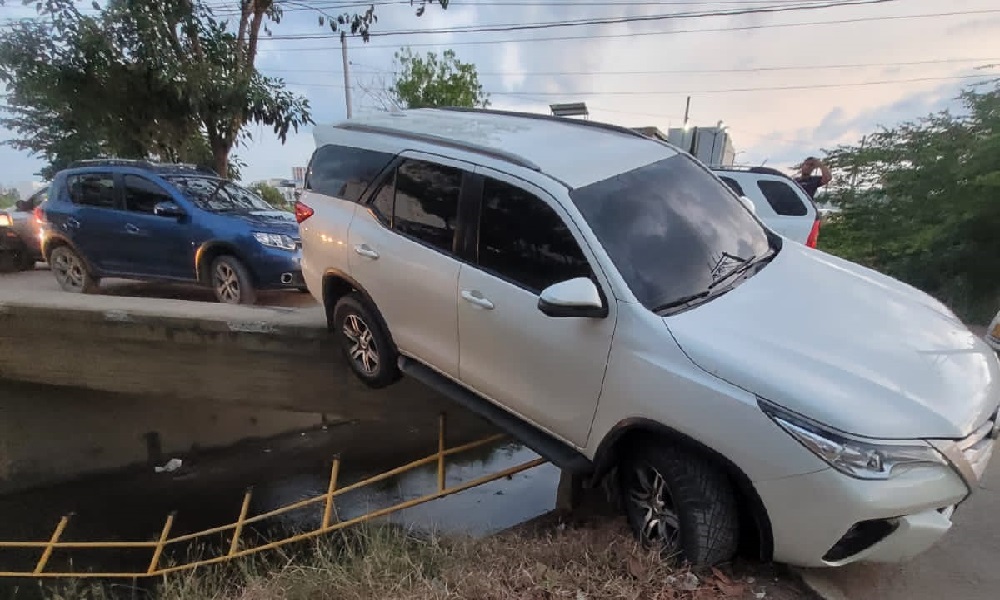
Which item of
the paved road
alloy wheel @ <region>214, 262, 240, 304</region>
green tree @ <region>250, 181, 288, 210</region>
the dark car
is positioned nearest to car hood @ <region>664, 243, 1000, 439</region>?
the paved road

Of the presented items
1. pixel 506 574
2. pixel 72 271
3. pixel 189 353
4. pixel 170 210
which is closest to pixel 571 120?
pixel 506 574

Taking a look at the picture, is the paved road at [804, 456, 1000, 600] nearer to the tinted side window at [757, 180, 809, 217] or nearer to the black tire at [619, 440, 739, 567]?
the black tire at [619, 440, 739, 567]

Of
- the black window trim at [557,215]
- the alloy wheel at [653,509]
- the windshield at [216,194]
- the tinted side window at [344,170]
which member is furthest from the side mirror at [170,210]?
the alloy wheel at [653,509]

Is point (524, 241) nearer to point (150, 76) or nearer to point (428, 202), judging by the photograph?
point (428, 202)

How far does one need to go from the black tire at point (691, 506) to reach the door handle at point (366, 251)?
2231mm

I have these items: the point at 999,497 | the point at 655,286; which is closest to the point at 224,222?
the point at 655,286

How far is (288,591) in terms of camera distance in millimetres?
3254

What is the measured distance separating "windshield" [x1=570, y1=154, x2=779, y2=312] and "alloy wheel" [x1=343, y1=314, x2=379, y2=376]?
2150 mm

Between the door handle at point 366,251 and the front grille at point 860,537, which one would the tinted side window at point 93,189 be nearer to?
the door handle at point 366,251

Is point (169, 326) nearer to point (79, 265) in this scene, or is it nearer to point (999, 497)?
point (79, 265)

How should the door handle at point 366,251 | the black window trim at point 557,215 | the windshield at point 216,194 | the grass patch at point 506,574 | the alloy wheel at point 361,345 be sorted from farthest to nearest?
the windshield at point 216,194, the alloy wheel at point 361,345, the door handle at point 366,251, the black window trim at point 557,215, the grass patch at point 506,574

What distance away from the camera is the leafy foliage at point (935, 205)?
7.43 meters

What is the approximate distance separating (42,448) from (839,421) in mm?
9413

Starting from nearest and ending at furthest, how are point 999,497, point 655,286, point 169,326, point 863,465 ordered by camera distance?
point 863,465 < point 655,286 < point 999,497 < point 169,326
